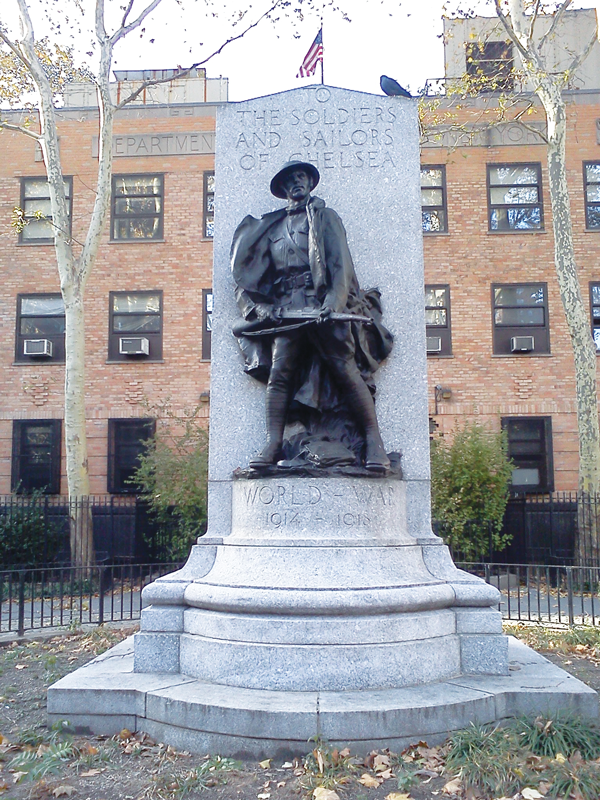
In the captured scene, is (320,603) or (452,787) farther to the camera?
(320,603)

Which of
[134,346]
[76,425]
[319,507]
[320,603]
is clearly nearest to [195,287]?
[134,346]

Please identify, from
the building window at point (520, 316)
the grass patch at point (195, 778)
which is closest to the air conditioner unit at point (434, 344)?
the building window at point (520, 316)

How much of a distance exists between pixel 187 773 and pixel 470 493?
1464 cm

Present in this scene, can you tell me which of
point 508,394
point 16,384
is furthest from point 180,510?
point 508,394

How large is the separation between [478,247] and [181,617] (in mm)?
19729

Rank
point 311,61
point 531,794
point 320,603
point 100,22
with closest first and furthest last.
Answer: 1. point 531,794
2. point 320,603
3. point 311,61
4. point 100,22

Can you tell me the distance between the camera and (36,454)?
23.4 m

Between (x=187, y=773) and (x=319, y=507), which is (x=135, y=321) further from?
(x=187, y=773)

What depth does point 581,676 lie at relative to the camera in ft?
24.3

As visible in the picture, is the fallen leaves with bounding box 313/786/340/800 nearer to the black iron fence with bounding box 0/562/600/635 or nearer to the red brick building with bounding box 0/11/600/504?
the black iron fence with bounding box 0/562/600/635

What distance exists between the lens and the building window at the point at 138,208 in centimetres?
2445

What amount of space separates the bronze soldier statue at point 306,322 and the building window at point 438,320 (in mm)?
16141

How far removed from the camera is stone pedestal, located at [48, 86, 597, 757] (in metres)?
5.14

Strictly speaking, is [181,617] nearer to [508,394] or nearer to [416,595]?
[416,595]
